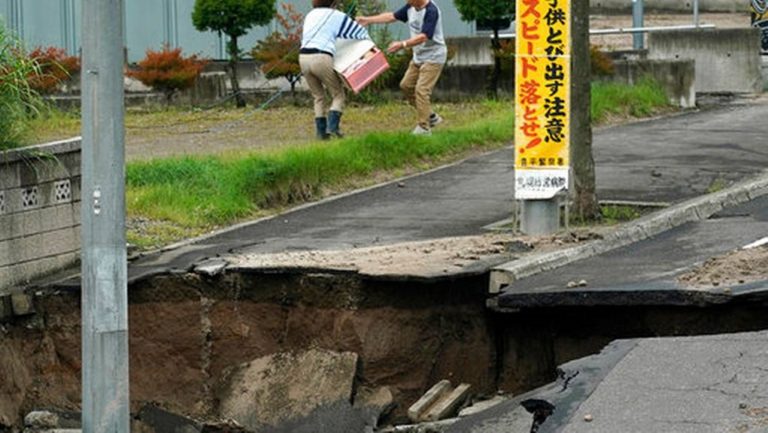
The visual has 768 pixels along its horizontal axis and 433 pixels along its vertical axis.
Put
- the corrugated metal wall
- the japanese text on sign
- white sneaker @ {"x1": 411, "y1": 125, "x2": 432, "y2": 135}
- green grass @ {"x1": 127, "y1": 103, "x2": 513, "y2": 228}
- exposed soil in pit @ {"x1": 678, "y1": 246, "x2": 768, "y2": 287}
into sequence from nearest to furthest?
1. exposed soil in pit @ {"x1": 678, "y1": 246, "x2": 768, "y2": 287}
2. the japanese text on sign
3. green grass @ {"x1": 127, "y1": 103, "x2": 513, "y2": 228}
4. white sneaker @ {"x1": 411, "y1": 125, "x2": 432, "y2": 135}
5. the corrugated metal wall

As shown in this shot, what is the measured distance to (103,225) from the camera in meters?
9.45

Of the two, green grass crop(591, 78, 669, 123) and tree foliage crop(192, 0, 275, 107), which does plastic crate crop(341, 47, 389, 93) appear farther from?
tree foliage crop(192, 0, 275, 107)

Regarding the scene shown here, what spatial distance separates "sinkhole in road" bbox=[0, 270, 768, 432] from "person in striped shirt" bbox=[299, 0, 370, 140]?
238 inches

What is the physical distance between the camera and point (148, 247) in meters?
13.2

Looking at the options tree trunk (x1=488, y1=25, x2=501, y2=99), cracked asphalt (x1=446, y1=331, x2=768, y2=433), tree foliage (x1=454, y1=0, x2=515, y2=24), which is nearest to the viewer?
cracked asphalt (x1=446, y1=331, x2=768, y2=433)

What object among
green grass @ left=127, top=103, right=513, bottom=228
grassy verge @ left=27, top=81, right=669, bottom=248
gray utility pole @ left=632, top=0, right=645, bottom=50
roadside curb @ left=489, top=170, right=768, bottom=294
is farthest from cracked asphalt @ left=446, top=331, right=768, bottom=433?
gray utility pole @ left=632, top=0, right=645, bottom=50

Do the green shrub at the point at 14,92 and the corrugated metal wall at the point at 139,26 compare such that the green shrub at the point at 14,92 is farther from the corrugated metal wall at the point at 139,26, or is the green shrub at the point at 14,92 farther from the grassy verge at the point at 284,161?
the corrugated metal wall at the point at 139,26

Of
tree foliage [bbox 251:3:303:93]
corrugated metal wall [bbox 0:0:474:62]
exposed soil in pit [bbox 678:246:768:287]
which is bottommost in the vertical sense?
exposed soil in pit [bbox 678:246:768:287]

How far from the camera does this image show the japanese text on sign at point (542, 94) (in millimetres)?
12531

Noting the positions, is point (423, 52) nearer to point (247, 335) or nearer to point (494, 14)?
point (494, 14)

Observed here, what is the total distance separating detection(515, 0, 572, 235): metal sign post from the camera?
1254cm

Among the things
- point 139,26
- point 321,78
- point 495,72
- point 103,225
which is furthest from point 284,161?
point 139,26

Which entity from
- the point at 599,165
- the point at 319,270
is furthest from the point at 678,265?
the point at 599,165

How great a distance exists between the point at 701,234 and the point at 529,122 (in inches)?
64.0
